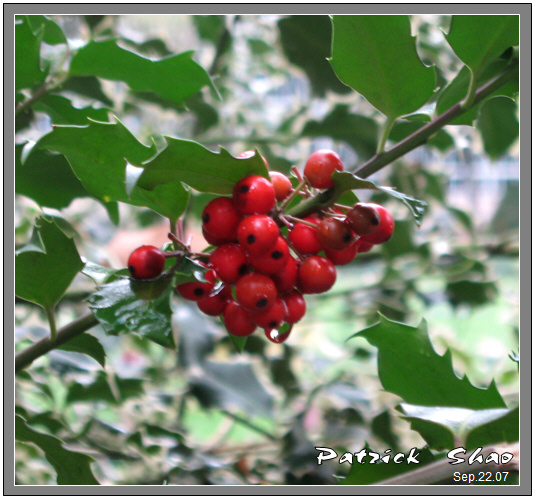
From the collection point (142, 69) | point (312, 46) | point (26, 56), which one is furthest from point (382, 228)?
point (312, 46)

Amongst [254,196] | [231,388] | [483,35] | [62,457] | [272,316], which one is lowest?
[231,388]

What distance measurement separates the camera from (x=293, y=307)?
557 millimetres

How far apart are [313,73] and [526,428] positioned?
882 millimetres

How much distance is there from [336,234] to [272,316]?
99mm

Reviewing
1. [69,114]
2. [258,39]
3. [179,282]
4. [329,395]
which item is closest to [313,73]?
[258,39]

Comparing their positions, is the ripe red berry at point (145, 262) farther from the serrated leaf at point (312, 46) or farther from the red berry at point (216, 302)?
the serrated leaf at point (312, 46)

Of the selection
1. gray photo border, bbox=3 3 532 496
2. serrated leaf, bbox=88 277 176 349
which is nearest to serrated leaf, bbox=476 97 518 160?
gray photo border, bbox=3 3 532 496

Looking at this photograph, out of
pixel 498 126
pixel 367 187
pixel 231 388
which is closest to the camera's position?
pixel 367 187

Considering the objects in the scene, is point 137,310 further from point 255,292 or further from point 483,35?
point 483,35

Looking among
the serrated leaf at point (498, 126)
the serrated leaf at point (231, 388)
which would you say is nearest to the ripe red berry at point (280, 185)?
the serrated leaf at point (231, 388)

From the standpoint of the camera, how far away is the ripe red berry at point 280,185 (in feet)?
1.79

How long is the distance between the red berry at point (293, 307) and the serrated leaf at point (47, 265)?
22 cm

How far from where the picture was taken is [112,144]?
53 centimetres

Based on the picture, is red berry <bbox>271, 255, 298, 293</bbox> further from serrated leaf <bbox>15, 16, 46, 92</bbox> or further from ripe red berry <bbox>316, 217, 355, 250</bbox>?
serrated leaf <bbox>15, 16, 46, 92</bbox>
